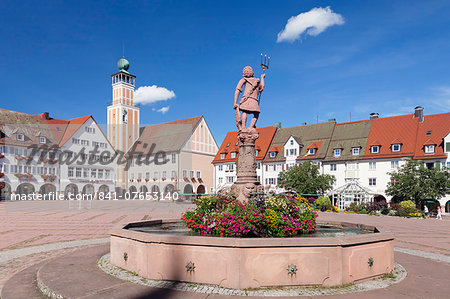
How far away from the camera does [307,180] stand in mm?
41562

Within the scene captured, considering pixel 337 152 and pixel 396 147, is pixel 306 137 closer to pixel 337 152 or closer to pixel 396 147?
pixel 337 152

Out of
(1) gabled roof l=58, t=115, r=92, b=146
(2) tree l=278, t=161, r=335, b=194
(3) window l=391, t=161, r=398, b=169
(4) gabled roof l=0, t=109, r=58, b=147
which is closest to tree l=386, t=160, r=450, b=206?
(3) window l=391, t=161, r=398, b=169

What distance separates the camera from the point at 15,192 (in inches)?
2088

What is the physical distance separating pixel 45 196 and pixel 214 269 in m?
57.0

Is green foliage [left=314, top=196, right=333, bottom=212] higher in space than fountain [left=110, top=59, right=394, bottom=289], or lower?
lower

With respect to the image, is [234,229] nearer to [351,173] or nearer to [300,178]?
[300,178]

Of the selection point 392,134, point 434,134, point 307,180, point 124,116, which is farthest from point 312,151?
point 124,116

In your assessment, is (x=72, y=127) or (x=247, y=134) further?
(x=72, y=127)

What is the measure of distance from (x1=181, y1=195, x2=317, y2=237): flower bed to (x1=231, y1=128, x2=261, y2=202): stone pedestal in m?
1.20

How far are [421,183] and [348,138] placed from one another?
14.3 m

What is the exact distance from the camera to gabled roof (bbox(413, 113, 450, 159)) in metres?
40.0

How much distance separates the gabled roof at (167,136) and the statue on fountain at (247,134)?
47.6 metres

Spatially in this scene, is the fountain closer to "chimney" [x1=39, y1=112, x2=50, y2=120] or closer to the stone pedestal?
the stone pedestal

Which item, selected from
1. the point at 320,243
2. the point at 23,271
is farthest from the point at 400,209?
the point at 23,271
